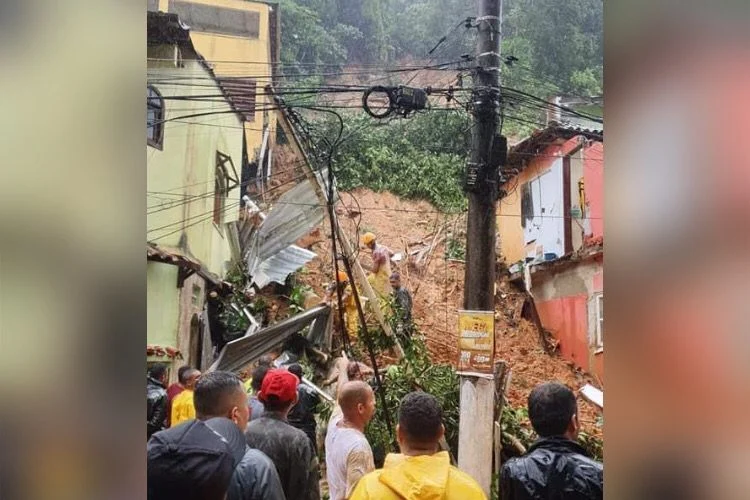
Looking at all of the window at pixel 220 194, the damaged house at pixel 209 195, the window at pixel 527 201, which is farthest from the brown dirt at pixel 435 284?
the window at pixel 220 194

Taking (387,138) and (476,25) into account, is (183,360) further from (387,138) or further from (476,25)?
(476,25)

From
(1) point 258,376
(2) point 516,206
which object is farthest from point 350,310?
(2) point 516,206

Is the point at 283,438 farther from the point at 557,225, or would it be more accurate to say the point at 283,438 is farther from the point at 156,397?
the point at 557,225

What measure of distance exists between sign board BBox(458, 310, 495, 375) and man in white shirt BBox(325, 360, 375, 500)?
14.9 inches

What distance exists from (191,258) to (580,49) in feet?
5.40

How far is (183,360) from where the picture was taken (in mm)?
2230

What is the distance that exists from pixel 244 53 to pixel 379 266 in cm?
92

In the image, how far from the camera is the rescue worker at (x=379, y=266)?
2.37 m

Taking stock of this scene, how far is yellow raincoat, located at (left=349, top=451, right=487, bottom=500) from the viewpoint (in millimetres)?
1631

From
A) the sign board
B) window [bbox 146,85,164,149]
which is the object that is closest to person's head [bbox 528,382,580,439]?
the sign board
